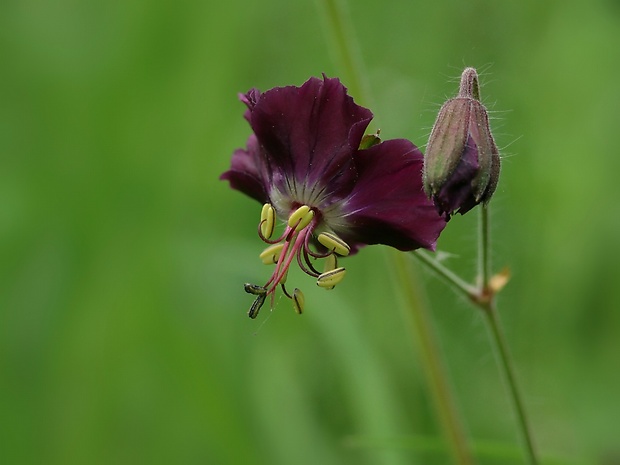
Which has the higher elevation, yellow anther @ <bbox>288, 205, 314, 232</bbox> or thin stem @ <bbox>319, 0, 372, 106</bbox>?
thin stem @ <bbox>319, 0, 372, 106</bbox>

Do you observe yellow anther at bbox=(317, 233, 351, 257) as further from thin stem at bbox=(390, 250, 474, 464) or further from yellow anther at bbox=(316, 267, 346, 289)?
thin stem at bbox=(390, 250, 474, 464)

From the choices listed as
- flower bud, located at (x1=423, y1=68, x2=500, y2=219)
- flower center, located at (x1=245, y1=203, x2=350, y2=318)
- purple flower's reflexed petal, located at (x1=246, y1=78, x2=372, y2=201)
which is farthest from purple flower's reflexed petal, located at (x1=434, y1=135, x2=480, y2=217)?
flower center, located at (x1=245, y1=203, x2=350, y2=318)

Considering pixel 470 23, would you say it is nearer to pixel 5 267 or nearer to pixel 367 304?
pixel 367 304

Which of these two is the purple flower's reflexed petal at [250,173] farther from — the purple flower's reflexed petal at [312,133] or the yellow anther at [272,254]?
the yellow anther at [272,254]

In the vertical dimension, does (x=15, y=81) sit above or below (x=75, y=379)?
above

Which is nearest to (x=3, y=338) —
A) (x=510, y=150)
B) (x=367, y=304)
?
(x=367, y=304)

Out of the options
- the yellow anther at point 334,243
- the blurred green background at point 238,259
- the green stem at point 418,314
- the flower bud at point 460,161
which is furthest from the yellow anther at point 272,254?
the blurred green background at point 238,259
